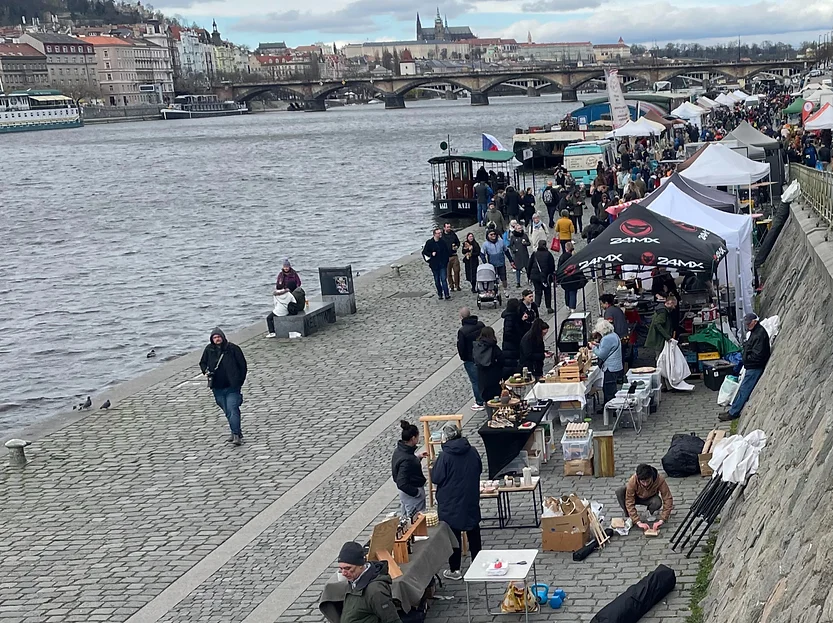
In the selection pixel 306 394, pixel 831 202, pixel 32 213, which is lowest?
pixel 32 213

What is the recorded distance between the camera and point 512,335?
1499 centimetres

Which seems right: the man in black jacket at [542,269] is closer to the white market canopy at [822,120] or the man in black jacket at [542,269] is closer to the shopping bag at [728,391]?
the shopping bag at [728,391]

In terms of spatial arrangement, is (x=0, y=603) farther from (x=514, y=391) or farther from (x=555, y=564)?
(x=514, y=391)

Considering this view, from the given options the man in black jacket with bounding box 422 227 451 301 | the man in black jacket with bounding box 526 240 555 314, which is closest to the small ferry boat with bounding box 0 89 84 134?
the man in black jacket with bounding box 422 227 451 301

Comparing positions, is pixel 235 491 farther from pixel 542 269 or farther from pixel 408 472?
pixel 542 269

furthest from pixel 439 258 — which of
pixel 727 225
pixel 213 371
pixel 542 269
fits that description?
pixel 213 371

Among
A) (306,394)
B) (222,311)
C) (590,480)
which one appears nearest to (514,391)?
(590,480)

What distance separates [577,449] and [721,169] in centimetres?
1218

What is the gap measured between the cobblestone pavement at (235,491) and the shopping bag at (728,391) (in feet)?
0.92

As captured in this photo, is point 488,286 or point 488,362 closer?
point 488,362

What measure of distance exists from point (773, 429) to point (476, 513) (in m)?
2.63

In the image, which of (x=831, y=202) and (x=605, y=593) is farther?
(x=831, y=202)

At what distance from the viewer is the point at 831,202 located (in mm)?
13391

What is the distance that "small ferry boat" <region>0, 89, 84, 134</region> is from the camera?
7180 inches
